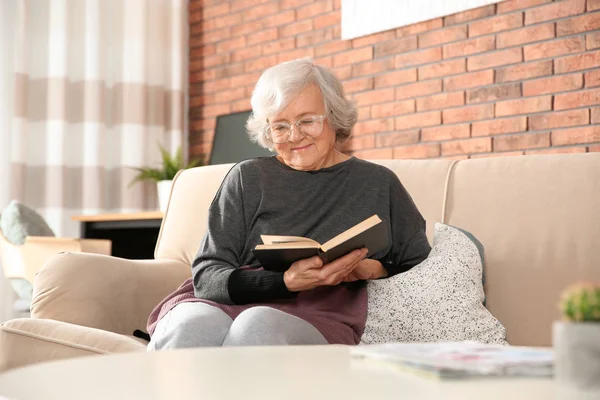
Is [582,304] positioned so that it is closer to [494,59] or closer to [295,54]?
[494,59]

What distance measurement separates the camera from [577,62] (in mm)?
3023

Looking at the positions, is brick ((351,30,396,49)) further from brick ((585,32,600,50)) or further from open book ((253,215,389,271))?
open book ((253,215,389,271))

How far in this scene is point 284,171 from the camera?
6.76ft

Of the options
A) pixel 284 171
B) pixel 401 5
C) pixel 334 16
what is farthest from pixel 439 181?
pixel 334 16

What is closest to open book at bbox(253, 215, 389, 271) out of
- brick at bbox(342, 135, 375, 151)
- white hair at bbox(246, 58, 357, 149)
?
white hair at bbox(246, 58, 357, 149)

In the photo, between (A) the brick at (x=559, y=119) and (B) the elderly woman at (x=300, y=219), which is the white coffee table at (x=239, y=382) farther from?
(A) the brick at (x=559, y=119)

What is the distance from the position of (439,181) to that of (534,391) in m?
1.34

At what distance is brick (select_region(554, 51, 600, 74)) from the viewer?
2967mm

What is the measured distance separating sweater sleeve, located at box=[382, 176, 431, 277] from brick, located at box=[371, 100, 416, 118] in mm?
1637

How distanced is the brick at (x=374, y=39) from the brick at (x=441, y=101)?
36 cm

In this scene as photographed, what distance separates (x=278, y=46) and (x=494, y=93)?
1.47 m

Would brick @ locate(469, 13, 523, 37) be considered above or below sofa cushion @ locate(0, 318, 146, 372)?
above

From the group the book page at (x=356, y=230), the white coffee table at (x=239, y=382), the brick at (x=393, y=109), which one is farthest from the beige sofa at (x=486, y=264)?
the brick at (x=393, y=109)

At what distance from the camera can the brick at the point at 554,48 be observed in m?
3.02
